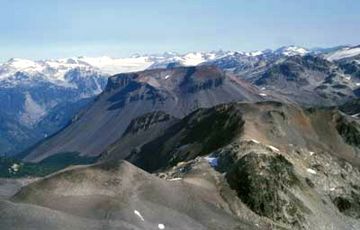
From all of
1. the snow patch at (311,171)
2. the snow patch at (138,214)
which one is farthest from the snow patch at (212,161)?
the snow patch at (138,214)

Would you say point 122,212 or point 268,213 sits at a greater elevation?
point 122,212

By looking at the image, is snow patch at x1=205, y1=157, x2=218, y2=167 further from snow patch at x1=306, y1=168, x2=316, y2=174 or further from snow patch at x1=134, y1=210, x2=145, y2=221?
snow patch at x1=134, y1=210, x2=145, y2=221

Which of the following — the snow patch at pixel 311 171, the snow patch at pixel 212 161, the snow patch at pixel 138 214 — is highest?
the snow patch at pixel 138 214

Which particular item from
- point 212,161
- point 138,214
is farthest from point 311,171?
point 138,214

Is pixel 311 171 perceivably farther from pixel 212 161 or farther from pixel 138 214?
pixel 138 214

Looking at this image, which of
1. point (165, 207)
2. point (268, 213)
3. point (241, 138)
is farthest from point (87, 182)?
point (241, 138)

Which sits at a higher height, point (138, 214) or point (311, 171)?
point (138, 214)

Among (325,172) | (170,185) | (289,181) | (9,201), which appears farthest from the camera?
(325,172)

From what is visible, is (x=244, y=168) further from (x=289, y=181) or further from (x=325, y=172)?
(x=325, y=172)

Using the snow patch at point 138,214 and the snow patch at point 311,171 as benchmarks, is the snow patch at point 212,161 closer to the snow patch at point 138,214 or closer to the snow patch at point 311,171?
the snow patch at point 311,171

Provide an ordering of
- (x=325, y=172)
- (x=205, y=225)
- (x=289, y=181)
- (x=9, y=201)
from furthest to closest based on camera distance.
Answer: (x=325, y=172)
(x=289, y=181)
(x=205, y=225)
(x=9, y=201)

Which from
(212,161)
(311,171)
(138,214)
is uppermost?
(138,214)
